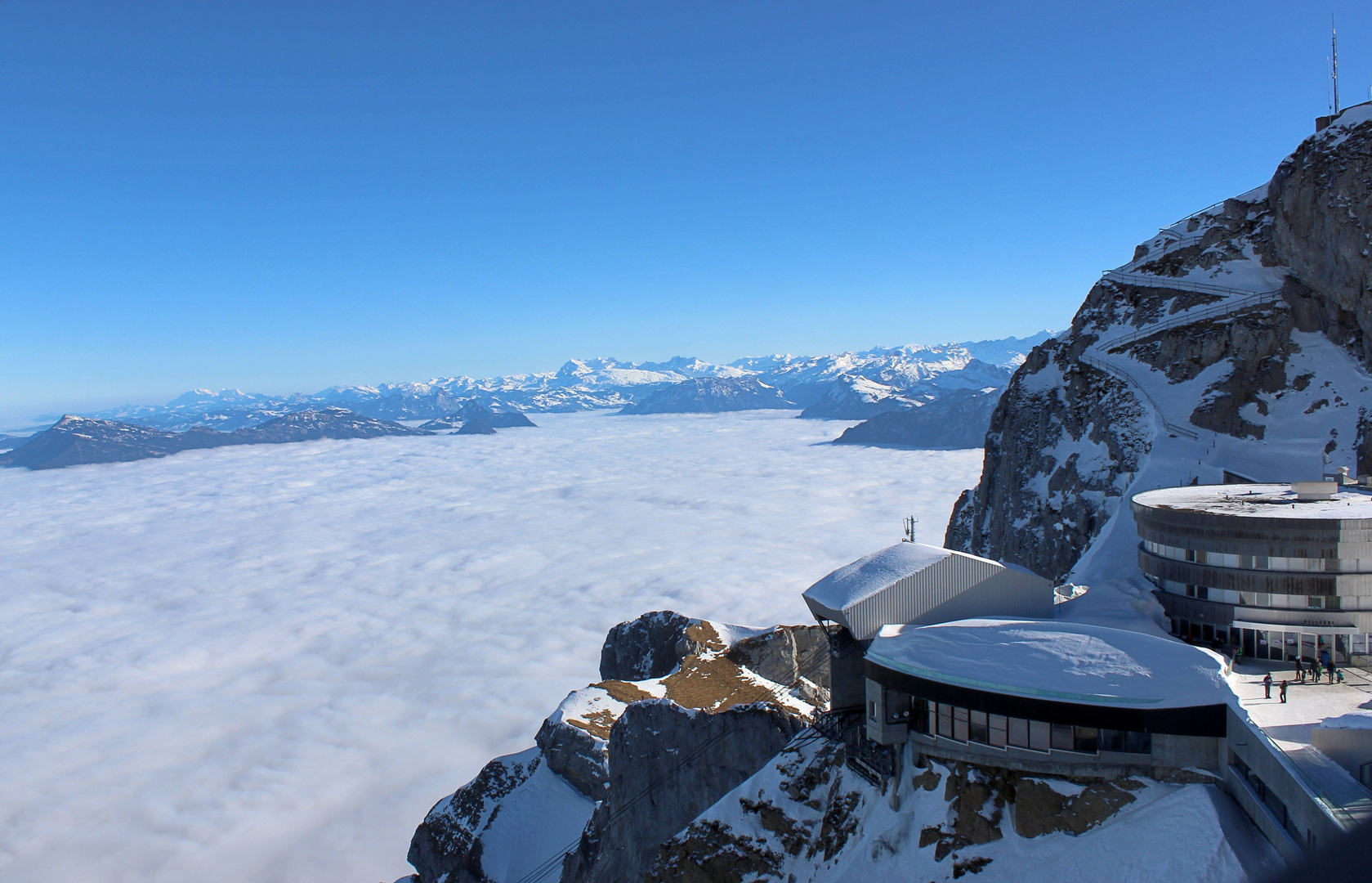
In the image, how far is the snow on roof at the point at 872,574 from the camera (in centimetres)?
3244

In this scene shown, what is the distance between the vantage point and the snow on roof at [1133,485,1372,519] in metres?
31.4

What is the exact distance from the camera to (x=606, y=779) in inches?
2040

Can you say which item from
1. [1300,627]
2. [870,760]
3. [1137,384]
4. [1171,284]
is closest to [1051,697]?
[870,760]

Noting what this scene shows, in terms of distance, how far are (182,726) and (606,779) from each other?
99.0m

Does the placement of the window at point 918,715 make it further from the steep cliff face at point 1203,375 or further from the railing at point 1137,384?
the railing at point 1137,384

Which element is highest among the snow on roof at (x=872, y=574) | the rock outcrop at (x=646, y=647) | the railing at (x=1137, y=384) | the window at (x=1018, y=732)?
the railing at (x=1137, y=384)

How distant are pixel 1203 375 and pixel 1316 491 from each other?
116ft

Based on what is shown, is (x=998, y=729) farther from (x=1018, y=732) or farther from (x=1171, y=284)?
(x=1171, y=284)

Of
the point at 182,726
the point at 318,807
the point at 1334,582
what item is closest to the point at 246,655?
the point at 182,726

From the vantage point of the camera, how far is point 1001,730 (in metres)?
25.1

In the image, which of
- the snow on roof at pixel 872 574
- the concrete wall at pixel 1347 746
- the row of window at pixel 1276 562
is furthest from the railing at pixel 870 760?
the row of window at pixel 1276 562

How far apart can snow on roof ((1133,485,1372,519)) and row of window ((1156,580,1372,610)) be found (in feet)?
10.4

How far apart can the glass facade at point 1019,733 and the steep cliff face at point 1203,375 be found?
2626 centimetres

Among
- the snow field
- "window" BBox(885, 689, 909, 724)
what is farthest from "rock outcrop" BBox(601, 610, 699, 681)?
the snow field
